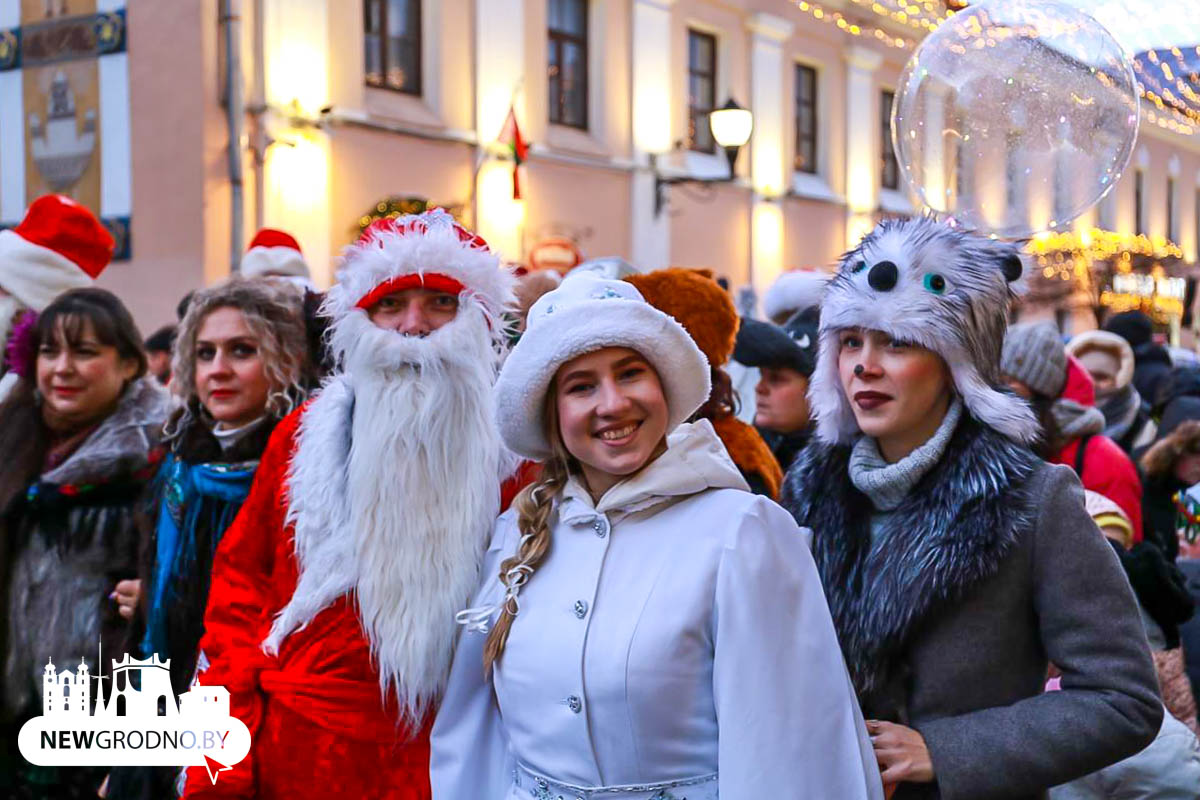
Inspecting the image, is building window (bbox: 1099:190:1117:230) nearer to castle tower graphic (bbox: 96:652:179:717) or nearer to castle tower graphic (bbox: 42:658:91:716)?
castle tower graphic (bbox: 42:658:91:716)

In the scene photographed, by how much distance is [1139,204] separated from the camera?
28.6 m

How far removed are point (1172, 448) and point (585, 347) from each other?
3532 mm

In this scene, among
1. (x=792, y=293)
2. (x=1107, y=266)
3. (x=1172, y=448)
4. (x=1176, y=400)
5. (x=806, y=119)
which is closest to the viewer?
(x=1172, y=448)

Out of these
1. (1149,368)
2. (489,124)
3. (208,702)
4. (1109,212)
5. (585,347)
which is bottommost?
(208,702)

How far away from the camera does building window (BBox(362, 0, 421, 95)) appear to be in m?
12.0

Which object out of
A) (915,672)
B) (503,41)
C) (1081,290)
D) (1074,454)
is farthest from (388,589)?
(1081,290)

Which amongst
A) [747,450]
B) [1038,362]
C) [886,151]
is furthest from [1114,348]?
[886,151]

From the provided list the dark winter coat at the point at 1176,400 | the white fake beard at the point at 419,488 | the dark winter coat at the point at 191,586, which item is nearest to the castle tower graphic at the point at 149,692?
the dark winter coat at the point at 191,586

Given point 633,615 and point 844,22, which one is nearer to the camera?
A: point 633,615

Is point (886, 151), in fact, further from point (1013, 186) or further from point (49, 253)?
point (1013, 186)

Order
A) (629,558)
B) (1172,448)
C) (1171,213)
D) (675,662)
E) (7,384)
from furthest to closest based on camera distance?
(1171,213)
(1172,448)
(7,384)
(629,558)
(675,662)

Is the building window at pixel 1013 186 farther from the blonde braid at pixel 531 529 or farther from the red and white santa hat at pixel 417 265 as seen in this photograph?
the blonde braid at pixel 531 529

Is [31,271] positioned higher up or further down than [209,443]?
higher up

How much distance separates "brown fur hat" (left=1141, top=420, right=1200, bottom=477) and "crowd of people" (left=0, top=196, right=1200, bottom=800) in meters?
1.18
